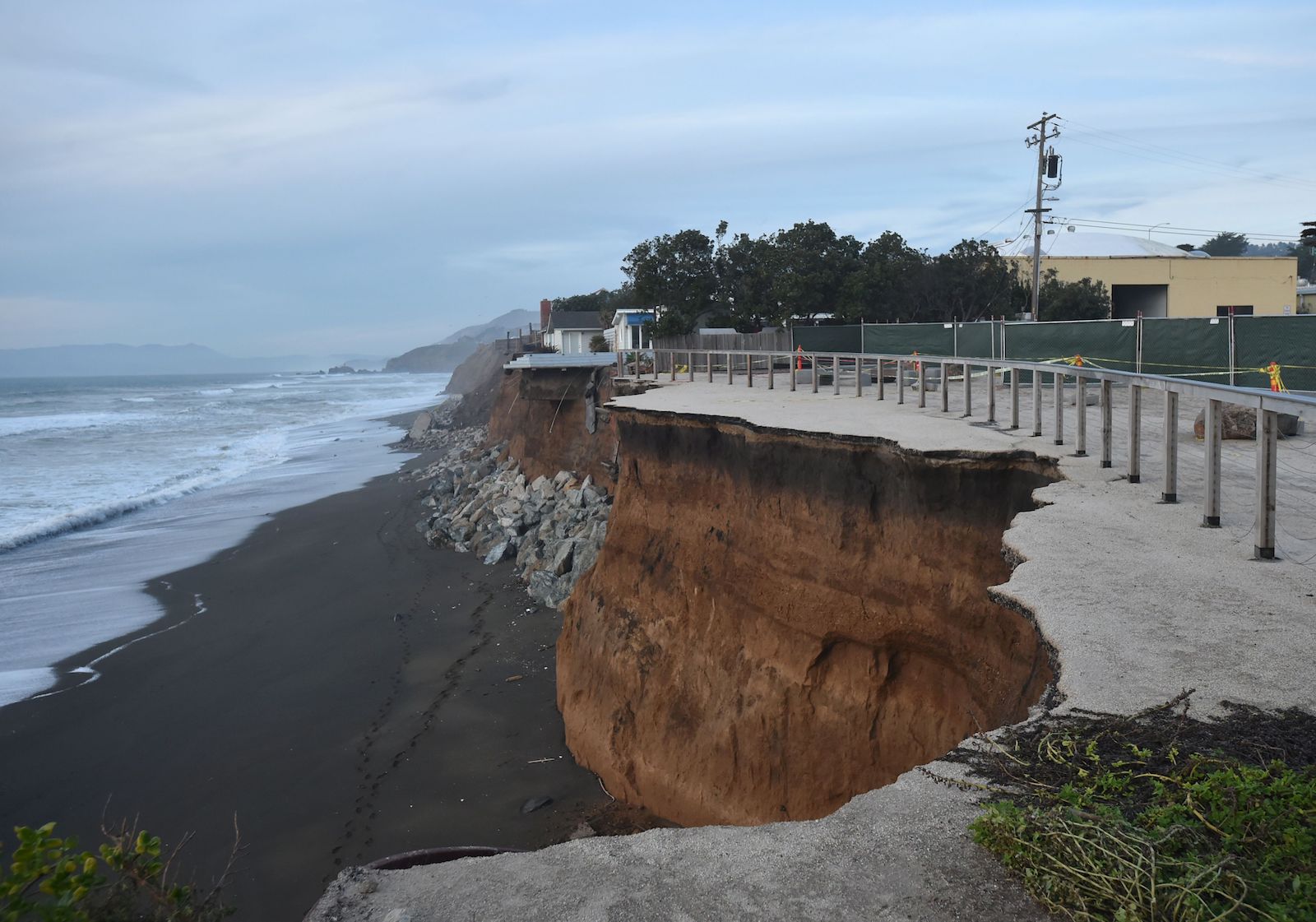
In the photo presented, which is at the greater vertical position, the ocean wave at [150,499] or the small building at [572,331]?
the small building at [572,331]

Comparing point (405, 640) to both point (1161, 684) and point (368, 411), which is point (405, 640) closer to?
point (1161, 684)

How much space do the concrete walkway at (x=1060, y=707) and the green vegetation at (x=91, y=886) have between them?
521 millimetres

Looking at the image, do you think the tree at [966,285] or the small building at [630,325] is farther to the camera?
the small building at [630,325]

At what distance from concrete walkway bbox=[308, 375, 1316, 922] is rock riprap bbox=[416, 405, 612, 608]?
11.8 metres

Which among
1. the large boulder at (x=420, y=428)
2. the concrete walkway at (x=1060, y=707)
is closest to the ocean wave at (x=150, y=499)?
the large boulder at (x=420, y=428)

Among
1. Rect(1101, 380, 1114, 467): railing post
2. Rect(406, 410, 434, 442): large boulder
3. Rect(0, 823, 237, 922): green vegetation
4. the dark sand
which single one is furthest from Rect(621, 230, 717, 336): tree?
Rect(0, 823, 237, 922): green vegetation

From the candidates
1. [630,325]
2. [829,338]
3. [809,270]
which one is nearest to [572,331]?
[630,325]

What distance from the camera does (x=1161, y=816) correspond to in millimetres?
2992

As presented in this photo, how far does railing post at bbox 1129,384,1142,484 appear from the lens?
780 centimetres

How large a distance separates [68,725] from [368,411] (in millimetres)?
69678

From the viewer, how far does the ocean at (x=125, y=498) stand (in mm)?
19000

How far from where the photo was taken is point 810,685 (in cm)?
998

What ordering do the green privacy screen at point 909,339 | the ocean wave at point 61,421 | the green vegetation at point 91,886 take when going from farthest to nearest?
the ocean wave at point 61,421
the green privacy screen at point 909,339
the green vegetation at point 91,886

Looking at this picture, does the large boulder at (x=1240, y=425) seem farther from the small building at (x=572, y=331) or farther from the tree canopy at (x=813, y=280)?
the small building at (x=572, y=331)
